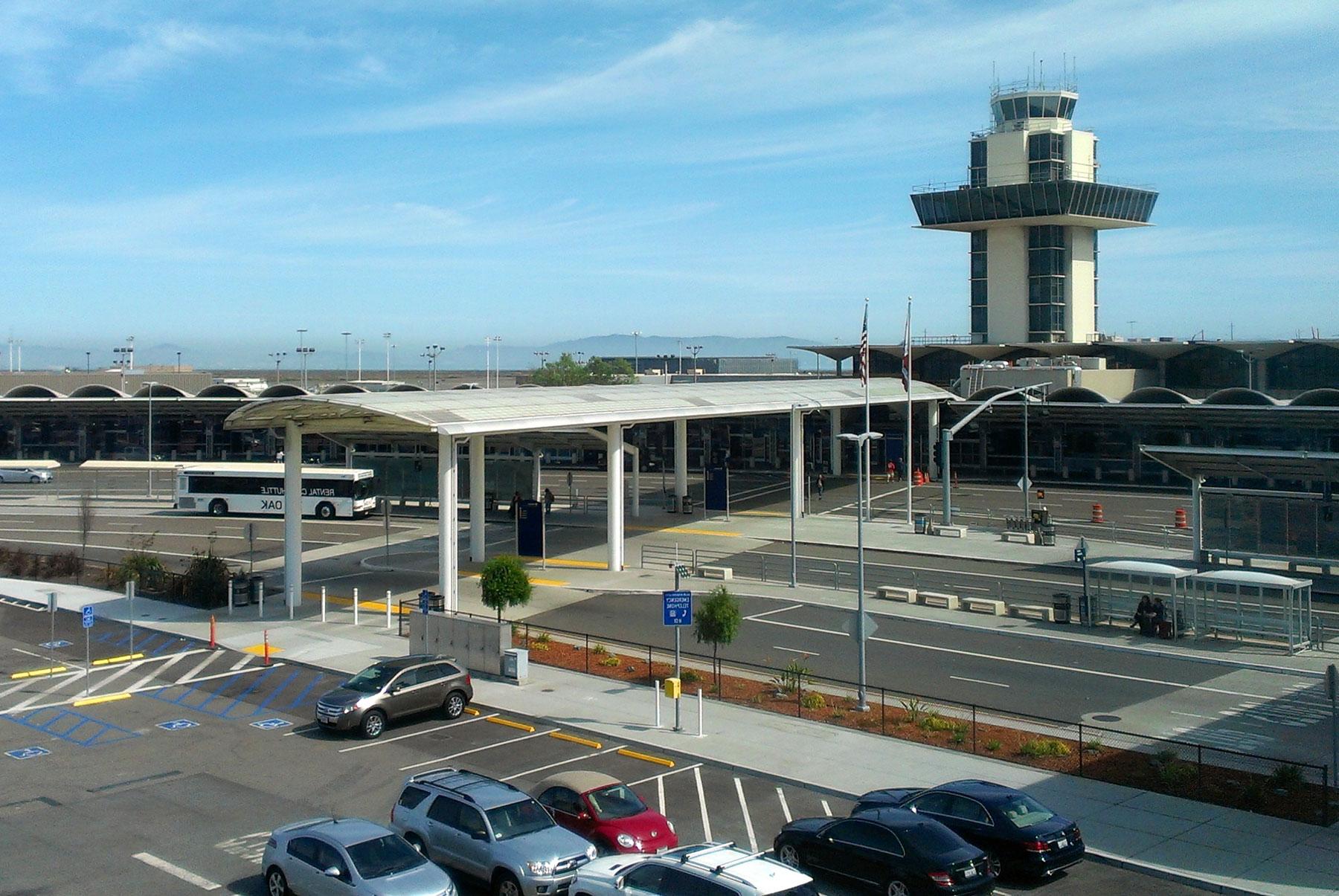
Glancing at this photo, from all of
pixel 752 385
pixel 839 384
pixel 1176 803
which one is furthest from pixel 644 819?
pixel 839 384

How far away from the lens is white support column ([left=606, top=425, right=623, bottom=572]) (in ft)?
137

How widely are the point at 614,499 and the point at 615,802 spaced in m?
25.6

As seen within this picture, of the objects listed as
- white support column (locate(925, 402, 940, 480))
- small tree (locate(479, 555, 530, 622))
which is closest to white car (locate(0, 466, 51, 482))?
white support column (locate(925, 402, 940, 480))

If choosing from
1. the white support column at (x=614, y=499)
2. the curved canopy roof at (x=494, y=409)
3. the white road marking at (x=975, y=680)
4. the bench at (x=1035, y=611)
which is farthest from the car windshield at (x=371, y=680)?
the bench at (x=1035, y=611)

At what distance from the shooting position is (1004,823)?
51.0ft

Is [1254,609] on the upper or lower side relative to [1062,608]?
upper

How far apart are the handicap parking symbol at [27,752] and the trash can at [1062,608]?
84.2ft

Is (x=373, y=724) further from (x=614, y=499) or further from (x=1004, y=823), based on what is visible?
(x=614, y=499)

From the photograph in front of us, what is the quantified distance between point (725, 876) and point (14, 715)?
63.9 ft

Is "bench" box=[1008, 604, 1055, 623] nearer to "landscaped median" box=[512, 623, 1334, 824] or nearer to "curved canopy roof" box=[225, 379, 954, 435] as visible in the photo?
"landscaped median" box=[512, 623, 1334, 824]

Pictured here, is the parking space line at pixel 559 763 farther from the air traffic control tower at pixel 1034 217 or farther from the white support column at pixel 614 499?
the air traffic control tower at pixel 1034 217

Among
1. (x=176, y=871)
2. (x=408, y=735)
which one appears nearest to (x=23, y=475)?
(x=408, y=735)

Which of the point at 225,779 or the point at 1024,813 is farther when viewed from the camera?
the point at 225,779

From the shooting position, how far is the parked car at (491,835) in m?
14.4
